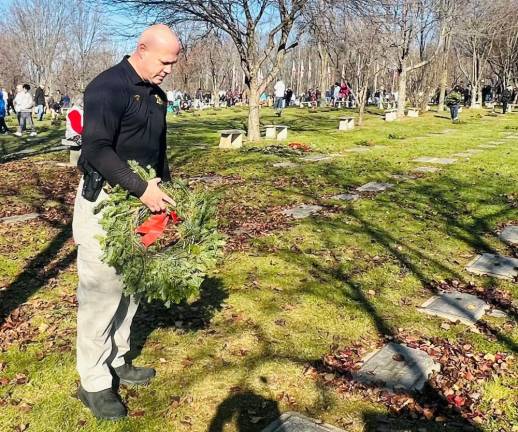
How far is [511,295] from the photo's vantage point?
5.30 meters

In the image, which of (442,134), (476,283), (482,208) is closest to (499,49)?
(442,134)

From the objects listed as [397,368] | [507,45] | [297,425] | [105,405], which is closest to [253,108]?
[397,368]

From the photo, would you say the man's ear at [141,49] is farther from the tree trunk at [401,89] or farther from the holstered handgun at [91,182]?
the tree trunk at [401,89]

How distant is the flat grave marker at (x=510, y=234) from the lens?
23.2 ft

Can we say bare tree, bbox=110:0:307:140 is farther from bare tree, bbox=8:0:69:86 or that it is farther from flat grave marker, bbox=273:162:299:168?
bare tree, bbox=8:0:69:86

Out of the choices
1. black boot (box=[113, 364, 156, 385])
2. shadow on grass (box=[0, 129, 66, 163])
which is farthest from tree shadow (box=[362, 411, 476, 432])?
shadow on grass (box=[0, 129, 66, 163])

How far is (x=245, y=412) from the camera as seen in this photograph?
133 inches

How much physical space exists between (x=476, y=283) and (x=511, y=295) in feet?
1.37

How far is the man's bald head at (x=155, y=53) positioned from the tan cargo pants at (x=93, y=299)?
0.77 meters

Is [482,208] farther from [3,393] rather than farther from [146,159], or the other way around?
[3,393]

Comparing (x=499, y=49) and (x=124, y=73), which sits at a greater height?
(x=499, y=49)

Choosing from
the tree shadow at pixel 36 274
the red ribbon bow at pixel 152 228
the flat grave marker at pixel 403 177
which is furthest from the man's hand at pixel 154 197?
the flat grave marker at pixel 403 177

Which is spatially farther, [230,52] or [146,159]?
[230,52]

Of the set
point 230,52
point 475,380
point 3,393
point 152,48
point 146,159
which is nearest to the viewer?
point 152,48
